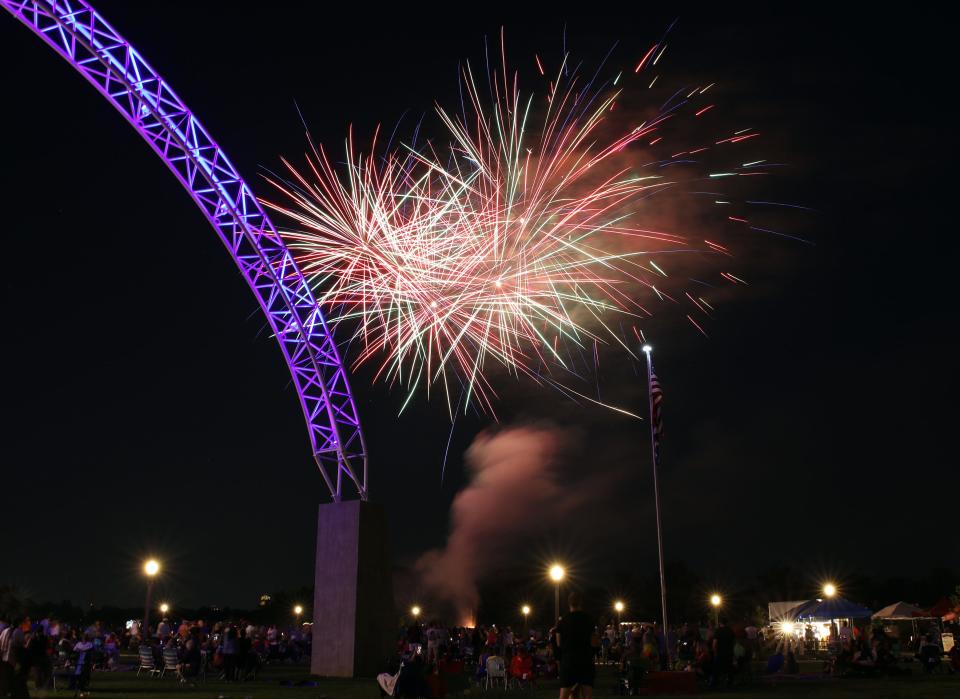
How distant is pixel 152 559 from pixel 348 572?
9.71 meters

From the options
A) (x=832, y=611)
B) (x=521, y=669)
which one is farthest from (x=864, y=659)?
(x=832, y=611)

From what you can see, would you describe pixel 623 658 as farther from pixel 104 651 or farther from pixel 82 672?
pixel 104 651

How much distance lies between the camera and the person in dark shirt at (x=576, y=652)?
10.4 meters

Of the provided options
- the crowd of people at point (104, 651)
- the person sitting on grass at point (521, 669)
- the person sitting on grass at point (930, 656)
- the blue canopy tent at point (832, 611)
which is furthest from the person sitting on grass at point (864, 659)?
the crowd of people at point (104, 651)

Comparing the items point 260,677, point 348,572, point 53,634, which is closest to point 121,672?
point 53,634

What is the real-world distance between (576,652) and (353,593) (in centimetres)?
1245

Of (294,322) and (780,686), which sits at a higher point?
(294,322)

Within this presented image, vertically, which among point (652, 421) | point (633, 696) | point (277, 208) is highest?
point (277, 208)

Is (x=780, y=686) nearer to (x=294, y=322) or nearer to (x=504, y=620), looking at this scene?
(x=294, y=322)

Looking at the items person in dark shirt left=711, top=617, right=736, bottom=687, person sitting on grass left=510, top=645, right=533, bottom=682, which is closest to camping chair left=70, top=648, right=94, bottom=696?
person sitting on grass left=510, top=645, right=533, bottom=682

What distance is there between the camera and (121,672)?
27156 millimetres

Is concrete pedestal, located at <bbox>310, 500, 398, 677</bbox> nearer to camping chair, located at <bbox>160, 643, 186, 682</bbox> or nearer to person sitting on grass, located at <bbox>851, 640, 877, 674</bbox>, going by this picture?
camping chair, located at <bbox>160, 643, 186, 682</bbox>

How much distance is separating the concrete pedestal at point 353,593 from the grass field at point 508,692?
0.99 meters

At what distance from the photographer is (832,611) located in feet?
118
